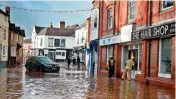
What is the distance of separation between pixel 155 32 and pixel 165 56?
1424mm

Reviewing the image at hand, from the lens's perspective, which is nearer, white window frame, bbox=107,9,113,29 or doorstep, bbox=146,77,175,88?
doorstep, bbox=146,77,175,88

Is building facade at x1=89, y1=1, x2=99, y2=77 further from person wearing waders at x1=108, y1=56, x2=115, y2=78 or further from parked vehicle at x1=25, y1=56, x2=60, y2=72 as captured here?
person wearing waders at x1=108, y1=56, x2=115, y2=78

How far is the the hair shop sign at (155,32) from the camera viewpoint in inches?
693

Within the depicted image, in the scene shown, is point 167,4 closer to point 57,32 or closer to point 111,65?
point 111,65

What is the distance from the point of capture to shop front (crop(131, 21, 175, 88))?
17839mm

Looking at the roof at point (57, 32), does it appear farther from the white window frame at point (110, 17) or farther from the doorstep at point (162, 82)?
the doorstep at point (162, 82)

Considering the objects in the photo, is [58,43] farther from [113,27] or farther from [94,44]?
[113,27]

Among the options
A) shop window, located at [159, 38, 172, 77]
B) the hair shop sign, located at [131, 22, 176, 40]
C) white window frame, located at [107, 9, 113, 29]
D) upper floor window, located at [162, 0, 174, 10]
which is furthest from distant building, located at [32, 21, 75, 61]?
upper floor window, located at [162, 0, 174, 10]

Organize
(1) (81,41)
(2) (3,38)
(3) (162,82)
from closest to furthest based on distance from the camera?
(3) (162,82), (2) (3,38), (1) (81,41)

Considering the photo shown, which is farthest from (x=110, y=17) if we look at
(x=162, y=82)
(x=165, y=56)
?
(x=162, y=82)

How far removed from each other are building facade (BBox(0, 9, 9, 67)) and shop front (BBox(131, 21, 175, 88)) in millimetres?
28807

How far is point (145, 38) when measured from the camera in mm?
20656

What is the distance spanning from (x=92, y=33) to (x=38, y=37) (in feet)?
164

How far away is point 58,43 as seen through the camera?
79.8m
